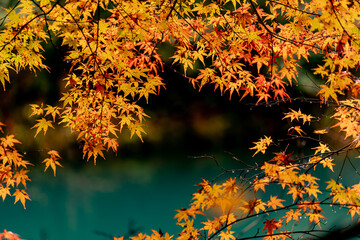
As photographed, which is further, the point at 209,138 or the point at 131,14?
the point at 209,138

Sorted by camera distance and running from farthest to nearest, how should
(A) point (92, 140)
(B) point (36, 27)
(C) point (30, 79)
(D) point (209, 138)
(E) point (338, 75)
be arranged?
1. (D) point (209, 138)
2. (C) point (30, 79)
3. (A) point (92, 140)
4. (B) point (36, 27)
5. (E) point (338, 75)

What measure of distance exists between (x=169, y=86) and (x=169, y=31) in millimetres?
2601

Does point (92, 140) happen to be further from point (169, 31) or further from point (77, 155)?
point (77, 155)

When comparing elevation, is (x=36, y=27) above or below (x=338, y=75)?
above

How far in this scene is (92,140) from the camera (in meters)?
3.18

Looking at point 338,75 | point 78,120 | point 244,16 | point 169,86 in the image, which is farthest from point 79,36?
point 169,86

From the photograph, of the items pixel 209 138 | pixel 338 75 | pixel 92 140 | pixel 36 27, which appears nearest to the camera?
pixel 338 75

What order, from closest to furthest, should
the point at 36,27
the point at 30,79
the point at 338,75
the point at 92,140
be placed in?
1. the point at 338,75
2. the point at 36,27
3. the point at 92,140
4. the point at 30,79

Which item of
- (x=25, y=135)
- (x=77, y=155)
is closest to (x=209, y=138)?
(x=77, y=155)

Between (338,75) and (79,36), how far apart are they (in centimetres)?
255

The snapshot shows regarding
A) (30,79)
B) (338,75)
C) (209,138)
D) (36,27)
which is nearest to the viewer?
(338,75)

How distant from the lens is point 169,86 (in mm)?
5785

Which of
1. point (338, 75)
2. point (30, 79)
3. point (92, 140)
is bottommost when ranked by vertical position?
point (338, 75)

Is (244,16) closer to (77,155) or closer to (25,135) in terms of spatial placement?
(77,155)
